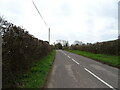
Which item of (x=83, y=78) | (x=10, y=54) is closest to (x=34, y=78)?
(x=10, y=54)

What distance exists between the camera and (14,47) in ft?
25.5

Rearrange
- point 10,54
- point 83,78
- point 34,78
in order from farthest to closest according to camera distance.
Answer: point 83,78 → point 34,78 → point 10,54

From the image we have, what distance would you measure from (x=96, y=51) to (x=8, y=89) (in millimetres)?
32640

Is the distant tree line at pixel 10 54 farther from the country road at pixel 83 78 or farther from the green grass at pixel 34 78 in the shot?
the country road at pixel 83 78

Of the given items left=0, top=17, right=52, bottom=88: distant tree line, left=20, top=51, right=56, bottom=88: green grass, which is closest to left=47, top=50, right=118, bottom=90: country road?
left=20, top=51, right=56, bottom=88: green grass

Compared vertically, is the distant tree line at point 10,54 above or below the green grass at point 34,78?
above

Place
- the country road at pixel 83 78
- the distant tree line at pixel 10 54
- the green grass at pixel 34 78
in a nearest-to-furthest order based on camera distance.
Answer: the distant tree line at pixel 10 54
the green grass at pixel 34 78
the country road at pixel 83 78

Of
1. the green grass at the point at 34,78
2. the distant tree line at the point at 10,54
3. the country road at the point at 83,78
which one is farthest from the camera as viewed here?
the country road at the point at 83,78

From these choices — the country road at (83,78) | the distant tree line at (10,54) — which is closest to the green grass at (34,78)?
the country road at (83,78)

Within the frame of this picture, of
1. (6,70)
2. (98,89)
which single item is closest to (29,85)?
(6,70)

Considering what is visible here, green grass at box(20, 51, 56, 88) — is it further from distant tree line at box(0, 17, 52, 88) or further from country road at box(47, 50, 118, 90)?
distant tree line at box(0, 17, 52, 88)

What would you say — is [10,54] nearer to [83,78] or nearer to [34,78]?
[34,78]

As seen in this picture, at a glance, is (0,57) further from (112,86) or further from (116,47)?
(116,47)

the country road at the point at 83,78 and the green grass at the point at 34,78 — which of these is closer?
the green grass at the point at 34,78
